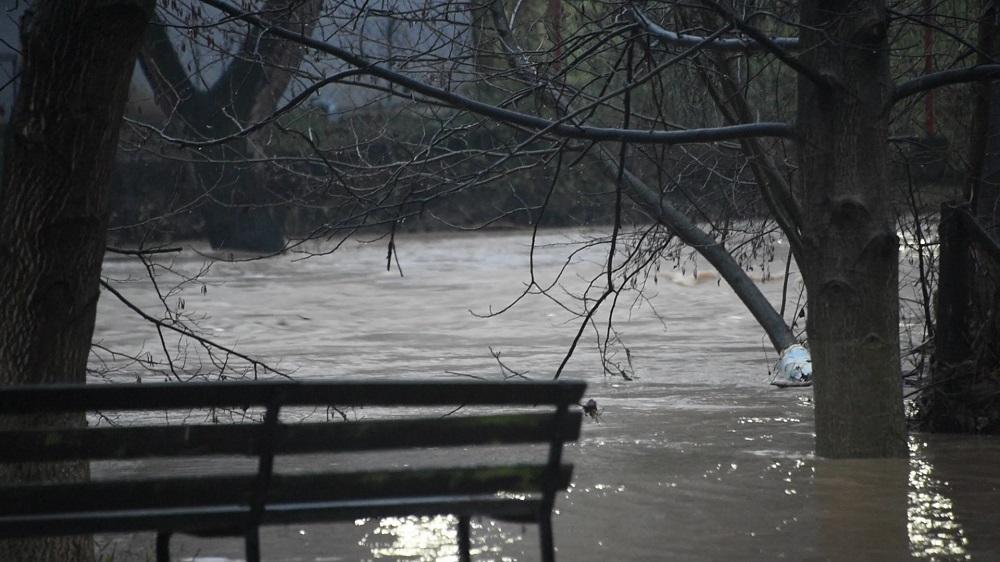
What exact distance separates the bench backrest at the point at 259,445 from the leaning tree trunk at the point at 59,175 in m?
1.08

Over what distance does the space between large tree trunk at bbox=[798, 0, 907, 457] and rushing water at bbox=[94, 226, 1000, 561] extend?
0.48 m

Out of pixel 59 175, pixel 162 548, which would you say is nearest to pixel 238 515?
pixel 162 548

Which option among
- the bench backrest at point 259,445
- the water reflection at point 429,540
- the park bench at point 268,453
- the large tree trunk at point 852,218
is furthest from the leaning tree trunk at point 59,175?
the large tree trunk at point 852,218

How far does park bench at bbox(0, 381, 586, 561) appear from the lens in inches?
148

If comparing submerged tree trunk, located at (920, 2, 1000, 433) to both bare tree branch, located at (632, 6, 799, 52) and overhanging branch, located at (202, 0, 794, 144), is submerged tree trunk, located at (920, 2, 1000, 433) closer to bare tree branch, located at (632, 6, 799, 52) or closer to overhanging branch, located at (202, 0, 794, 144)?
bare tree branch, located at (632, 6, 799, 52)

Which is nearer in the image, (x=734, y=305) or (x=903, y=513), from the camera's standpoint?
(x=903, y=513)

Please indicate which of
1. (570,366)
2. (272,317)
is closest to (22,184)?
(570,366)

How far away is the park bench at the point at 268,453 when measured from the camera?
377cm

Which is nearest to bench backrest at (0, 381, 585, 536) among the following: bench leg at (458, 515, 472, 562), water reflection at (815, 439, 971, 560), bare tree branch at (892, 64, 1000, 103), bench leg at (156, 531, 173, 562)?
bench leg at (156, 531, 173, 562)

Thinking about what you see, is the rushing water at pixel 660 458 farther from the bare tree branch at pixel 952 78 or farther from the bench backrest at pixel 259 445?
the bare tree branch at pixel 952 78

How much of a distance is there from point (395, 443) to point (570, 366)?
11893mm

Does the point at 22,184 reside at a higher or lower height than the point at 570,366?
higher

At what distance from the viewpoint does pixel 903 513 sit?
269 inches

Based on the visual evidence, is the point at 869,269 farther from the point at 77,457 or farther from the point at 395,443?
the point at 77,457
